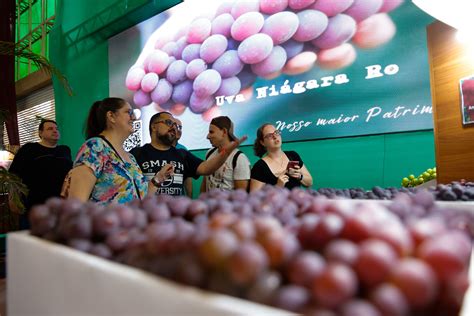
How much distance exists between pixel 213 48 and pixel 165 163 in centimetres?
212

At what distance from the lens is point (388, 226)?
42 cm

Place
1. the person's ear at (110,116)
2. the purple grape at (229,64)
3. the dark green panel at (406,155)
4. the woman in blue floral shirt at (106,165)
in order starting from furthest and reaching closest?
the purple grape at (229,64)
the dark green panel at (406,155)
the person's ear at (110,116)
the woman in blue floral shirt at (106,165)

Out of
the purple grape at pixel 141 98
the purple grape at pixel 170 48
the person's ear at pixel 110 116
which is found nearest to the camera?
the person's ear at pixel 110 116

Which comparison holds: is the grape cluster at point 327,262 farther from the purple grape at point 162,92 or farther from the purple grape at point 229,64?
the purple grape at point 162,92

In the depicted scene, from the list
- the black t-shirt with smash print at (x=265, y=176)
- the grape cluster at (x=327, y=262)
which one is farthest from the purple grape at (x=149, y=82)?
the grape cluster at (x=327, y=262)

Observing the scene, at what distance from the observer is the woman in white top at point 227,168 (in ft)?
8.76

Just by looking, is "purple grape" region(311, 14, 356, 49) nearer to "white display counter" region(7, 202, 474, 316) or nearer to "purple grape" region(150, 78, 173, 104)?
"purple grape" region(150, 78, 173, 104)

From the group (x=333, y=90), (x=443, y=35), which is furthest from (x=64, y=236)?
(x=333, y=90)

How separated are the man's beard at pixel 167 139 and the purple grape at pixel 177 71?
6.94ft

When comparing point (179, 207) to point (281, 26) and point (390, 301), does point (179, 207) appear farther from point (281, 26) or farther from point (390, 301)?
point (281, 26)

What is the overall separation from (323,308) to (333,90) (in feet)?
10.7

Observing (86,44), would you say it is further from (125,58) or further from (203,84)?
(203,84)

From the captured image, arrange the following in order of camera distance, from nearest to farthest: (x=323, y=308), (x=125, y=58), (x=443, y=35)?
(x=323, y=308) → (x=443, y=35) → (x=125, y=58)

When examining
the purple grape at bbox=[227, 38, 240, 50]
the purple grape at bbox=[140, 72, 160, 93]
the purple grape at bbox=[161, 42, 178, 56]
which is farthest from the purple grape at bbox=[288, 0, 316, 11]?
the purple grape at bbox=[140, 72, 160, 93]
